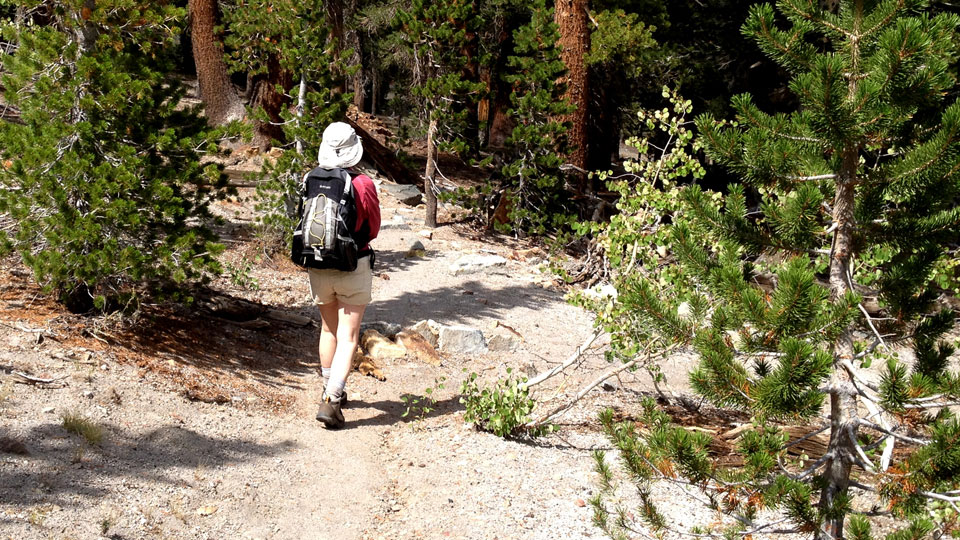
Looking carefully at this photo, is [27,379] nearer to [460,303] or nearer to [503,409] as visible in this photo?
[503,409]

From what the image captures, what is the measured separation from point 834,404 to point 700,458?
2.24ft

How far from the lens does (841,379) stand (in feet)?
11.8

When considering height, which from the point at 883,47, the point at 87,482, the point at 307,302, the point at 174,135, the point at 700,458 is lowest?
the point at 307,302

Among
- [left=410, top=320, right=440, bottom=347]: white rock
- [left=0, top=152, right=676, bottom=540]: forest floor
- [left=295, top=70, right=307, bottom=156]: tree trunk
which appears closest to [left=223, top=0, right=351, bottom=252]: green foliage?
[left=295, top=70, right=307, bottom=156]: tree trunk

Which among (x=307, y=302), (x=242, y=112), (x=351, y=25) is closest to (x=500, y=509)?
(x=307, y=302)

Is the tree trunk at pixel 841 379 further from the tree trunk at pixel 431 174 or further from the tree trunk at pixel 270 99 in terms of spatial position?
the tree trunk at pixel 270 99

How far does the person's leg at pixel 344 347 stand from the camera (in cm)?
568

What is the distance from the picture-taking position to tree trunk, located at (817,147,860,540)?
3.50 m

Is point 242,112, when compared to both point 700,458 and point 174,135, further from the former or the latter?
point 700,458

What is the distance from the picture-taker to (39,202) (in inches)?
219

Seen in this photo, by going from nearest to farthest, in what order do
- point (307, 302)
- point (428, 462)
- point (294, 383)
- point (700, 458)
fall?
point (700, 458) → point (428, 462) → point (294, 383) → point (307, 302)

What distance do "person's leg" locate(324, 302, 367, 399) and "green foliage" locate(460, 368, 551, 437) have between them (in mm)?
800

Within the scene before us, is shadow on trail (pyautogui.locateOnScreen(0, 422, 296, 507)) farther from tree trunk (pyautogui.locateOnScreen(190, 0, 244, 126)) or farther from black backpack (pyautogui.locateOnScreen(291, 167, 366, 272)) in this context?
tree trunk (pyautogui.locateOnScreen(190, 0, 244, 126))

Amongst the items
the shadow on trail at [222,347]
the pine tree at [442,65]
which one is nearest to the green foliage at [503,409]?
the shadow on trail at [222,347]
